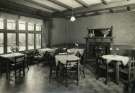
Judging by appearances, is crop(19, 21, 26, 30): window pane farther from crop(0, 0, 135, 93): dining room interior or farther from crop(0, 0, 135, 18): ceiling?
crop(0, 0, 135, 18): ceiling

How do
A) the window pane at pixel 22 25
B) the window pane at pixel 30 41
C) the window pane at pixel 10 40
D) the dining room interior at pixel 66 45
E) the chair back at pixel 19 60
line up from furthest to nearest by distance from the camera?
the window pane at pixel 30 41
the window pane at pixel 22 25
the window pane at pixel 10 40
the chair back at pixel 19 60
the dining room interior at pixel 66 45

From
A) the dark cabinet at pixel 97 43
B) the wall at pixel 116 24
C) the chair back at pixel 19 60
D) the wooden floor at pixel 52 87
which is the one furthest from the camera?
the dark cabinet at pixel 97 43

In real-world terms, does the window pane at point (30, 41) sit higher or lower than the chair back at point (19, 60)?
higher

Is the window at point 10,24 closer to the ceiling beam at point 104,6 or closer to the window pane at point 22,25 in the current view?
the window pane at point 22,25

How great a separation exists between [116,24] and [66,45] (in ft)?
11.8

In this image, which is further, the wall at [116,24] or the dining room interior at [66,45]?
the wall at [116,24]

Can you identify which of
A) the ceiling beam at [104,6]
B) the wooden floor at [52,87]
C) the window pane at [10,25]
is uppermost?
the ceiling beam at [104,6]

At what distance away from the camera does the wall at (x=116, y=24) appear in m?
7.71

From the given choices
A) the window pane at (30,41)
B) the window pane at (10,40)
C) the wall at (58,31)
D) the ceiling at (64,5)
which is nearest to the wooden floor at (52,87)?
the window pane at (10,40)

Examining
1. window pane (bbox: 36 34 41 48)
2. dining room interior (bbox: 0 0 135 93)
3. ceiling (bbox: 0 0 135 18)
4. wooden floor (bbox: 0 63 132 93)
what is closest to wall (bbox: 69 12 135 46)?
dining room interior (bbox: 0 0 135 93)

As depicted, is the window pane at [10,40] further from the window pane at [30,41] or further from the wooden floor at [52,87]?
the wooden floor at [52,87]

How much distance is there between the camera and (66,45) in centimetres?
991

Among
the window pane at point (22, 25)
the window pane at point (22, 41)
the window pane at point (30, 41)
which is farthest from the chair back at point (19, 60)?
the window pane at point (30, 41)

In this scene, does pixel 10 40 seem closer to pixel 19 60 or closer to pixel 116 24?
pixel 19 60
